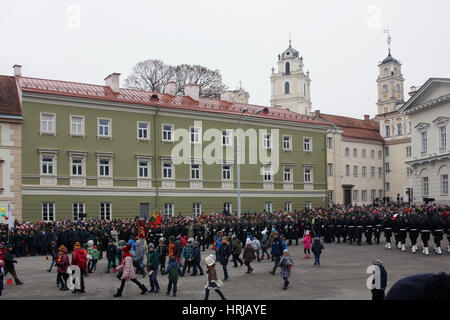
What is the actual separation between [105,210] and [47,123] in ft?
28.6

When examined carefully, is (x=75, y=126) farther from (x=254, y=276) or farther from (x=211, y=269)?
(x=211, y=269)

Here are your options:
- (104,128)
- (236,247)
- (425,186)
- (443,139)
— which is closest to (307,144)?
(425,186)

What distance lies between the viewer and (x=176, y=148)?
46875 millimetres

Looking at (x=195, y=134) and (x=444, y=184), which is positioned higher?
(x=195, y=134)

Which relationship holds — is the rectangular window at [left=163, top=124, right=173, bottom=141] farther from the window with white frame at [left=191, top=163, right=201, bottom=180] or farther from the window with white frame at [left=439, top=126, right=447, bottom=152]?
the window with white frame at [left=439, top=126, right=447, bottom=152]

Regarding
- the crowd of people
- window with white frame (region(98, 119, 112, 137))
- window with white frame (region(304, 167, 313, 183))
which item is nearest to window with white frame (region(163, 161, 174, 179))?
window with white frame (region(98, 119, 112, 137))

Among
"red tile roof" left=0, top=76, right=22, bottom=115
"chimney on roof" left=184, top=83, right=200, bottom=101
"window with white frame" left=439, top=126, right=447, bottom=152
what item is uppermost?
"chimney on roof" left=184, top=83, right=200, bottom=101

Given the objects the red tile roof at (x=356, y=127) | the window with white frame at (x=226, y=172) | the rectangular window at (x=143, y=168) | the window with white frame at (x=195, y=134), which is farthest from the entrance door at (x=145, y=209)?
the red tile roof at (x=356, y=127)

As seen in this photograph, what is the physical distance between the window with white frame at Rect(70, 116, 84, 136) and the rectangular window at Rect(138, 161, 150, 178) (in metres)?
Result: 6.02

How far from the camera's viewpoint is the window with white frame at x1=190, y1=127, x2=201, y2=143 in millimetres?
48219

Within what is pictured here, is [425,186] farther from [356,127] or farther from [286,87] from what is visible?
[286,87]

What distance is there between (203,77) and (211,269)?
5471 cm

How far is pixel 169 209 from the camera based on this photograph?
46062 mm
